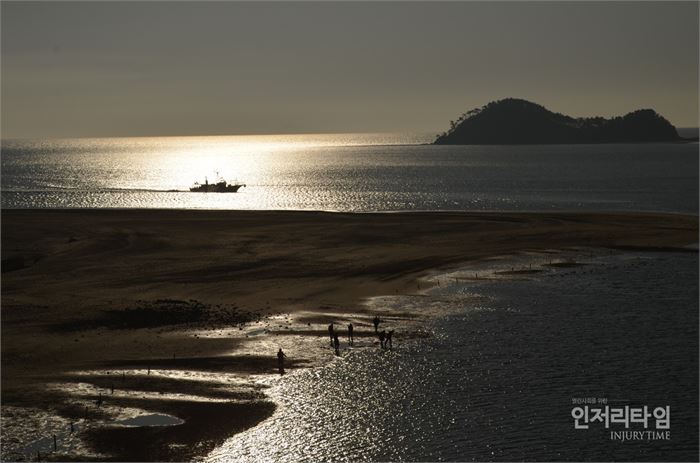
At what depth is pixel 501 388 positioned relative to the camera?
3881cm

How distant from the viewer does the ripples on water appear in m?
32.7

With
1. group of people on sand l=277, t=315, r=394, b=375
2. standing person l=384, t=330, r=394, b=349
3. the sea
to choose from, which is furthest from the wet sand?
standing person l=384, t=330, r=394, b=349

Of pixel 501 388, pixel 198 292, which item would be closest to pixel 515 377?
pixel 501 388

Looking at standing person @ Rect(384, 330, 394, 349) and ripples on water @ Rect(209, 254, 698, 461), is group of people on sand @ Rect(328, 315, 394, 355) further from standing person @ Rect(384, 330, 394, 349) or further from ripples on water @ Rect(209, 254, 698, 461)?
ripples on water @ Rect(209, 254, 698, 461)

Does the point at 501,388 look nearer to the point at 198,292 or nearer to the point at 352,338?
the point at 352,338

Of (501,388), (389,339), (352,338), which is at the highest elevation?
(389,339)

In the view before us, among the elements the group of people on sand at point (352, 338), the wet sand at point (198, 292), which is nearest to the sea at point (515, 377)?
the group of people on sand at point (352, 338)

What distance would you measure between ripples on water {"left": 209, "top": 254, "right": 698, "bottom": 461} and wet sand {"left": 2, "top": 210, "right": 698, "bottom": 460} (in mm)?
2680

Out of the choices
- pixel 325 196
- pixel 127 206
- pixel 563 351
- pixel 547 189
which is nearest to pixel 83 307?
pixel 563 351

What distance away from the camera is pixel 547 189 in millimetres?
159500

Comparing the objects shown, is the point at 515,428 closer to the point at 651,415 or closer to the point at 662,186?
the point at 651,415

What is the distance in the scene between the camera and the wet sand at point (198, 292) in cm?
3731

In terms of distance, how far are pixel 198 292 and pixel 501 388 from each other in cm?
2942

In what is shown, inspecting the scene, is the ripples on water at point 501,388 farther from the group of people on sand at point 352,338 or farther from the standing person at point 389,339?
the group of people on sand at point 352,338
